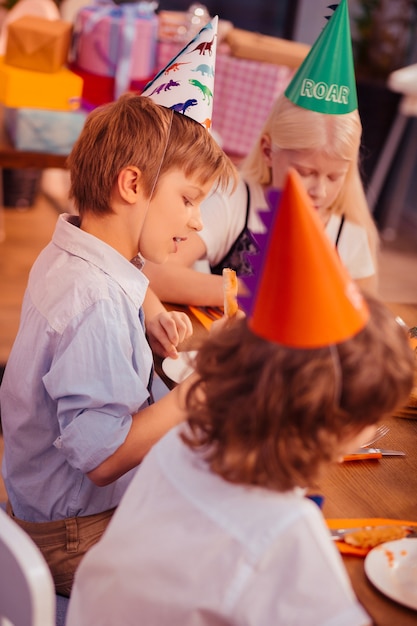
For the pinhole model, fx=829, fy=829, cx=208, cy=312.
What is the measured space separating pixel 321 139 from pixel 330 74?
0.45 ft

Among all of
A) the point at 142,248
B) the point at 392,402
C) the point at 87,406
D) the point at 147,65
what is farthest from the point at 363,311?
the point at 147,65

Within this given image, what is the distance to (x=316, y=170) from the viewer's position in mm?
1834

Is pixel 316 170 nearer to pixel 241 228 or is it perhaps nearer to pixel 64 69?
pixel 241 228

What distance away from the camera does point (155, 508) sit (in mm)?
859

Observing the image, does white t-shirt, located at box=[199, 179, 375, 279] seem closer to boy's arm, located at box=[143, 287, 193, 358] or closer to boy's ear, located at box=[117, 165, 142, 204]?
boy's arm, located at box=[143, 287, 193, 358]

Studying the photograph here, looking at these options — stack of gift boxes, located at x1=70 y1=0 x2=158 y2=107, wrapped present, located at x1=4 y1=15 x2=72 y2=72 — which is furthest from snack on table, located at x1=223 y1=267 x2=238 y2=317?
stack of gift boxes, located at x1=70 y1=0 x2=158 y2=107

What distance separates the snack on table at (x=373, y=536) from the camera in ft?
3.34

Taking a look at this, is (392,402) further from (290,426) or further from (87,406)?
(87,406)

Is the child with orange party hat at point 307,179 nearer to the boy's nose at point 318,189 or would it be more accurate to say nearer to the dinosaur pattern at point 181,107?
the boy's nose at point 318,189

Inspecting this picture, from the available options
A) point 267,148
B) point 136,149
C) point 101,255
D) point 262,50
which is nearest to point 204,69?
point 136,149

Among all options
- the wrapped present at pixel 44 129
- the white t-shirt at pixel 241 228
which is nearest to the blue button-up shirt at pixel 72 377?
the white t-shirt at pixel 241 228

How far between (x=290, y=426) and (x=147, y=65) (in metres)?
2.41

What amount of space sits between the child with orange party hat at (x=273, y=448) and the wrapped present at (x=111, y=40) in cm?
217

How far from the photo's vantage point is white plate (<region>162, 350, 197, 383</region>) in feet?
4.50
